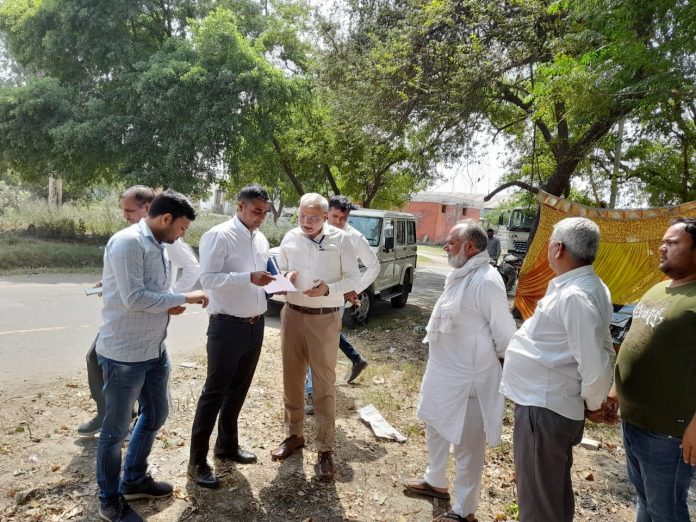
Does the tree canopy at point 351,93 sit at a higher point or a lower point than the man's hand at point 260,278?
higher

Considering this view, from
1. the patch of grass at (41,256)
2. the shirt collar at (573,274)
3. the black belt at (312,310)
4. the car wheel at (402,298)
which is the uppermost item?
the shirt collar at (573,274)

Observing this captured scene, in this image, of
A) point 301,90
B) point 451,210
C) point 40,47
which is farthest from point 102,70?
point 451,210

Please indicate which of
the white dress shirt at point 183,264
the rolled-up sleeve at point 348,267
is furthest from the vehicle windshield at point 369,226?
the white dress shirt at point 183,264

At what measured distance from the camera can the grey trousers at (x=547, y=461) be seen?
2.21 meters

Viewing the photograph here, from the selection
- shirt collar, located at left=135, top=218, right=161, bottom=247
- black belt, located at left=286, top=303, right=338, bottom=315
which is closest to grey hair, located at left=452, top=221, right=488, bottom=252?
black belt, located at left=286, top=303, right=338, bottom=315

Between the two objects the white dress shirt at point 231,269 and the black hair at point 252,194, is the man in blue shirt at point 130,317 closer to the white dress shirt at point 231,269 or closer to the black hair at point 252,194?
the white dress shirt at point 231,269

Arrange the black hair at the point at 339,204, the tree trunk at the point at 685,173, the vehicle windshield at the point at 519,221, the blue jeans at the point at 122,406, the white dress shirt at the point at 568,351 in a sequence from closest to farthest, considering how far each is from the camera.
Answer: the white dress shirt at the point at 568,351, the blue jeans at the point at 122,406, the black hair at the point at 339,204, the tree trunk at the point at 685,173, the vehicle windshield at the point at 519,221

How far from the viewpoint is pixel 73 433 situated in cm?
370

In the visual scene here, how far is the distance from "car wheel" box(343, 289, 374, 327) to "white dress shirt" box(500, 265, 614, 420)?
18.5 feet

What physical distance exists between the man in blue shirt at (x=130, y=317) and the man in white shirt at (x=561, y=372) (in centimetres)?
184

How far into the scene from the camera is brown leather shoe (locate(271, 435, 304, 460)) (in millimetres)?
3510

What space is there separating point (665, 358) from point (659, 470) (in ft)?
1.76

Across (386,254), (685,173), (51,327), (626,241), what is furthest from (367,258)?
(685,173)

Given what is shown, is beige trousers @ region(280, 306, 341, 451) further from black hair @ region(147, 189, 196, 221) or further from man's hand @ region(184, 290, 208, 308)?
black hair @ region(147, 189, 196, 221)
